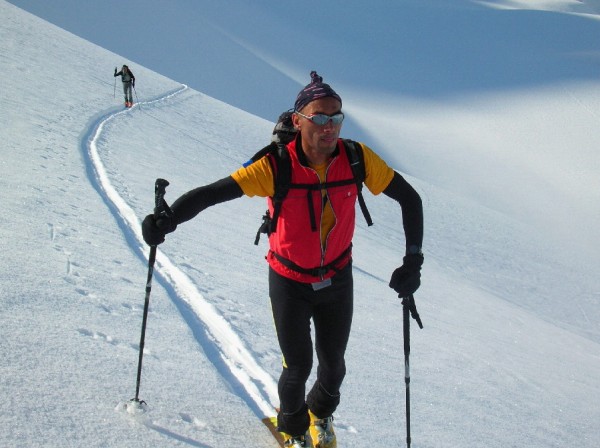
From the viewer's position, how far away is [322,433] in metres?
2.86

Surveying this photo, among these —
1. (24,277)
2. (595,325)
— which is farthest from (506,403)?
(595,325)

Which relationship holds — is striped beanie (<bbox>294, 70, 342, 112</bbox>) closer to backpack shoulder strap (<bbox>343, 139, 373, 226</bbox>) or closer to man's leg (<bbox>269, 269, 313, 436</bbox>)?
backpack shoulder strap (<bbox>343, 139, 373, 226</bbox>)

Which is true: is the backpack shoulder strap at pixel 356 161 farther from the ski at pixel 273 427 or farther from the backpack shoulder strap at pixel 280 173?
the ski at pixel 273 427

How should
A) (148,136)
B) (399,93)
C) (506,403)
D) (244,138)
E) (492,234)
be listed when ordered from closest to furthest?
(506,403) → (148,136) → (492,234) → (244,138) → (399,93)

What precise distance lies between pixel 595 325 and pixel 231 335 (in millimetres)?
9240

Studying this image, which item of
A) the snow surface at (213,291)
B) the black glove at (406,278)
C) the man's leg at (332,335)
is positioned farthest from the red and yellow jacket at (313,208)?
the snow surface at (213,291)

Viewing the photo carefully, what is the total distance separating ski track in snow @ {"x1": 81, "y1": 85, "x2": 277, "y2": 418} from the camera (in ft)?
10.6

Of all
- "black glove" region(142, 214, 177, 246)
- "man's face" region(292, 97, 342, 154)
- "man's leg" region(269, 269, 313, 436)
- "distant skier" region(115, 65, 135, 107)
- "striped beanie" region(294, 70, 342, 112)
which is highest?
"distant skier" region(115, 65, 135, 107)

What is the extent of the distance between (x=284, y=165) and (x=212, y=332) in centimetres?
171

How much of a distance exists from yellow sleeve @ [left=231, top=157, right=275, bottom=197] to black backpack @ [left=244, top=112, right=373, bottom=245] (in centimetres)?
3

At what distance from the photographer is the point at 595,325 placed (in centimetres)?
1070

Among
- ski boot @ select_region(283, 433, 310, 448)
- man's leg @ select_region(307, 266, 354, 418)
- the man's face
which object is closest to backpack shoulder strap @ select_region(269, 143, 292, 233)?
the man's face

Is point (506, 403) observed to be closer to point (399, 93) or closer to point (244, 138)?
point (244, 138)

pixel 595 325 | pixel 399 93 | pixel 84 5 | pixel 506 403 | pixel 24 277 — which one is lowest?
pixel 595 325
